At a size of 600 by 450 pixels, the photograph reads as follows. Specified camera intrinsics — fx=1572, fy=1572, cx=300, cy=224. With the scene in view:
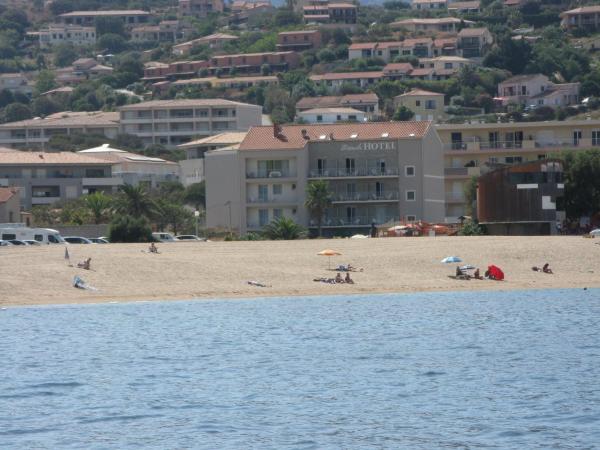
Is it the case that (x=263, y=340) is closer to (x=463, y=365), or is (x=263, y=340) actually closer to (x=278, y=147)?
(x=463, y=365)

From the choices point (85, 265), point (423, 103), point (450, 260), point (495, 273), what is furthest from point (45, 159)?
point (495, 273)

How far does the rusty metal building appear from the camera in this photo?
90.1 metres

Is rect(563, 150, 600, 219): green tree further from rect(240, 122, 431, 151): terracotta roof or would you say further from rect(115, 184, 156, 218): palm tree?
rect(115, 184, 156, 218): palm tree

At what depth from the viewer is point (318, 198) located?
10194 centimetres

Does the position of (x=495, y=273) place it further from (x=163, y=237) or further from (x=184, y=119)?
(x=184, y=119)

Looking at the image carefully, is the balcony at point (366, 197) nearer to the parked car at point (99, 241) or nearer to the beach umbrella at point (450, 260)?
the parked car at point (99, 241)

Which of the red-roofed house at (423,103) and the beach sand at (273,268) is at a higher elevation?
the red-roofed house at (423,103)

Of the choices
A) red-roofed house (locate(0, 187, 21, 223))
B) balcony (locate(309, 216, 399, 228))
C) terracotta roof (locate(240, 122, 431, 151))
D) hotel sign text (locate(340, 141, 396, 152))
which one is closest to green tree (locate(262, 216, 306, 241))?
balcony (locate(309, 216, 399, 228))

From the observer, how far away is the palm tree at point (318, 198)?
10188cm

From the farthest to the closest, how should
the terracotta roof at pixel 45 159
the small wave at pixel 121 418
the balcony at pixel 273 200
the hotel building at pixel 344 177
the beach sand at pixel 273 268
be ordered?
the terracotta roof at pixel 45 159, the balcony at pixel 273 200, the hotel building at pixel 344 177, the beach sand at pixel 273 268, the small wave at pixel 121 418

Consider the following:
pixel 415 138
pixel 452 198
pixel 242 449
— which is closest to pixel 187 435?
pixel 242 449

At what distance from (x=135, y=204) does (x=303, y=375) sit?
2414 inches

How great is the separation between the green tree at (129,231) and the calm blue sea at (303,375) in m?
25.9

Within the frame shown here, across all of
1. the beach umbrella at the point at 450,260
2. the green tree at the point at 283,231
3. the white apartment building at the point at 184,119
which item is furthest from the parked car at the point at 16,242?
the white apartment building at the point at 184,119
